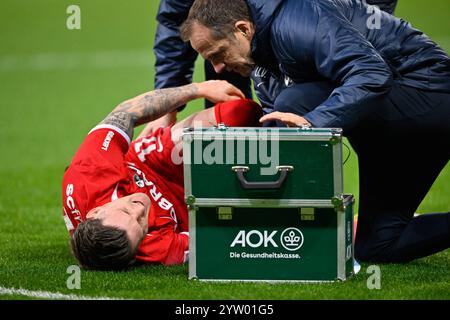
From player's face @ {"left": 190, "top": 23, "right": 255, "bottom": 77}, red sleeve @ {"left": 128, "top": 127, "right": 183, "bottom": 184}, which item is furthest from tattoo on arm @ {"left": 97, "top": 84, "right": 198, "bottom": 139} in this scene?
player's face @ {"left": 190, "top": 23, "right": 255, "bottom": 77}

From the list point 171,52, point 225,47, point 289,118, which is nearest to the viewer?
point 289,118

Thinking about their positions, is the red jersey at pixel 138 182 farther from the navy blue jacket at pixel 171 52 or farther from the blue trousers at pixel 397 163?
the navy blue jacket at pixel 171 52

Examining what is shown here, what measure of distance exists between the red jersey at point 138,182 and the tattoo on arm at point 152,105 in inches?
4.8

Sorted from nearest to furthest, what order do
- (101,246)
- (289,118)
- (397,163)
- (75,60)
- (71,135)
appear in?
(289,118), (101,246), (397,163), (71,135), (75,60)

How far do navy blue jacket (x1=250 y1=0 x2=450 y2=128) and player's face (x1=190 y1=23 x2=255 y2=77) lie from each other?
7cm

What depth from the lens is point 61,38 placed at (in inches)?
821

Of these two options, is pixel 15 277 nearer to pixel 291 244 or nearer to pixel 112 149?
pixel 112 149

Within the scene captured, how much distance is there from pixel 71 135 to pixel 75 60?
6561 millimetres

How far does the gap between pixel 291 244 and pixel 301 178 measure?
A: 34 centimetres

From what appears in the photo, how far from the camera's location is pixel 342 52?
566 cm

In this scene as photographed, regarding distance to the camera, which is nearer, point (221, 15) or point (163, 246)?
point (221, 15)

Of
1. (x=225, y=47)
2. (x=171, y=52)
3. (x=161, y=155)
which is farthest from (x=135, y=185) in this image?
(x=171, y=52)

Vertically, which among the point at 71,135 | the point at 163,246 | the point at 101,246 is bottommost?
the point at 71,135

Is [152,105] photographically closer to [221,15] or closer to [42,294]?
[221,15]
